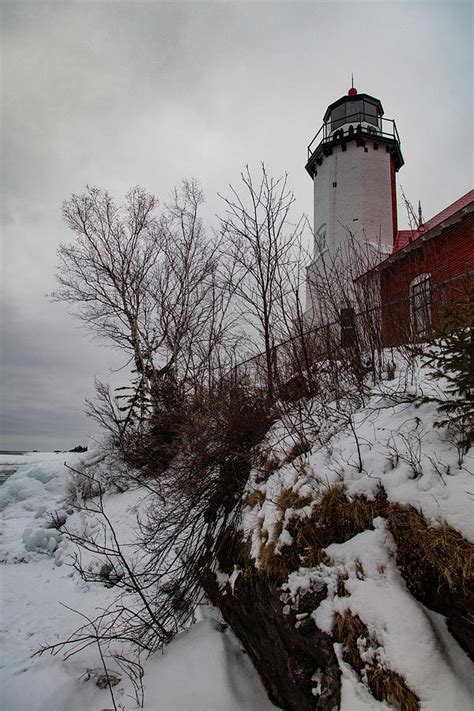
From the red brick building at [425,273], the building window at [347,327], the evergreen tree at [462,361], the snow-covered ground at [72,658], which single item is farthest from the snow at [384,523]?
the building window at [347,327]

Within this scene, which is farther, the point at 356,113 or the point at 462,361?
the point at 356,113

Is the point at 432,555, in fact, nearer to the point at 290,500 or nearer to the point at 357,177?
the point at 290,500

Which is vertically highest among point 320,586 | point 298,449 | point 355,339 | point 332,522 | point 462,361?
point 355,339

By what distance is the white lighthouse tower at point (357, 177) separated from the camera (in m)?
17.9

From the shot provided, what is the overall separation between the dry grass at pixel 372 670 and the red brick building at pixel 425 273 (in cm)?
242

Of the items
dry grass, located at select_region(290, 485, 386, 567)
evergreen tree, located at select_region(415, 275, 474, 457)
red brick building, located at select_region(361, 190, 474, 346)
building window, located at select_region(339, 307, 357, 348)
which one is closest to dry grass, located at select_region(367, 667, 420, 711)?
dry grass, located at select_region(290, 485, 386, 567)

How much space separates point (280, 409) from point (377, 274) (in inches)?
134

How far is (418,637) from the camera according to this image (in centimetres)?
213

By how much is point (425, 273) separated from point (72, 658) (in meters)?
6.92

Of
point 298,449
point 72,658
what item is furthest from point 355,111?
point 72,658

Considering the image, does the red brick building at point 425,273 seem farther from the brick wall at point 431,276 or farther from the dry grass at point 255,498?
the dry grass at point 255,498

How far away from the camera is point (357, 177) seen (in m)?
18.1

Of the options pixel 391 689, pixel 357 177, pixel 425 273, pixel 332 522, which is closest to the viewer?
pixel 391 689

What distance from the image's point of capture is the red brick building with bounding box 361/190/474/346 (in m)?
5.04
